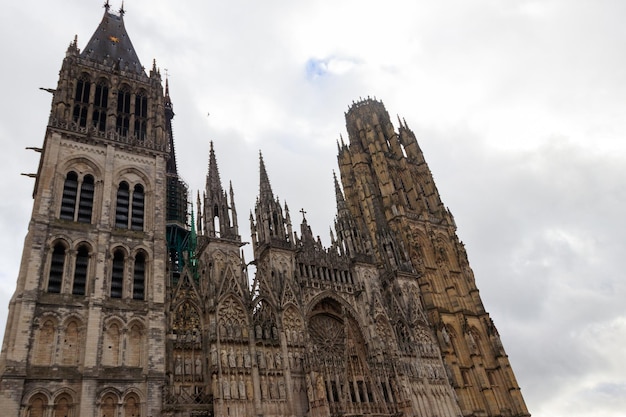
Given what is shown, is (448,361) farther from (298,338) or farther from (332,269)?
(298,338)

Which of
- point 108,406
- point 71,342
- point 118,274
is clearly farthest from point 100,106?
point 108,406

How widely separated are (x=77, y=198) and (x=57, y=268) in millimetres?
4791

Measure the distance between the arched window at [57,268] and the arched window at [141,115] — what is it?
10268 mm

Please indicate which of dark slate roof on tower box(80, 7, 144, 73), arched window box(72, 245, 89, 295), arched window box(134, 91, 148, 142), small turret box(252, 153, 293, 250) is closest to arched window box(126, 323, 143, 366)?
arched window box(72, 245, 89, 295)

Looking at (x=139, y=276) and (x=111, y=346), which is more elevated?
(x=139, y=276)

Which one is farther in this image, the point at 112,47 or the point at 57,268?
the point at 112,47

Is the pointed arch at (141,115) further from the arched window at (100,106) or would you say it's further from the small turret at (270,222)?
the small turret at (270,222)

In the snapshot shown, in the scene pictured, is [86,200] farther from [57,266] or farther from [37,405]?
[37,405]

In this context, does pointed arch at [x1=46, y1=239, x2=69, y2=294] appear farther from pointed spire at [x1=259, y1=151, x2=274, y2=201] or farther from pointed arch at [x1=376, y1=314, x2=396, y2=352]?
pointed arch at [x1=376, y1=314, x2=396, y2=352]

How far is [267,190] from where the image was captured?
37.7m

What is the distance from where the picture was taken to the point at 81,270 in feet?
85.1

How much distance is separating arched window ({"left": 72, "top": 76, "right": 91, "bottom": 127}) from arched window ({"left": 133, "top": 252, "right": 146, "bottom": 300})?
10623 millimetres

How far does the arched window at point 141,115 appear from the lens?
34.1 metres

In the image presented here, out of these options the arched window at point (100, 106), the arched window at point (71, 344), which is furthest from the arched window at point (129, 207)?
the arched window at point (71, 344)
